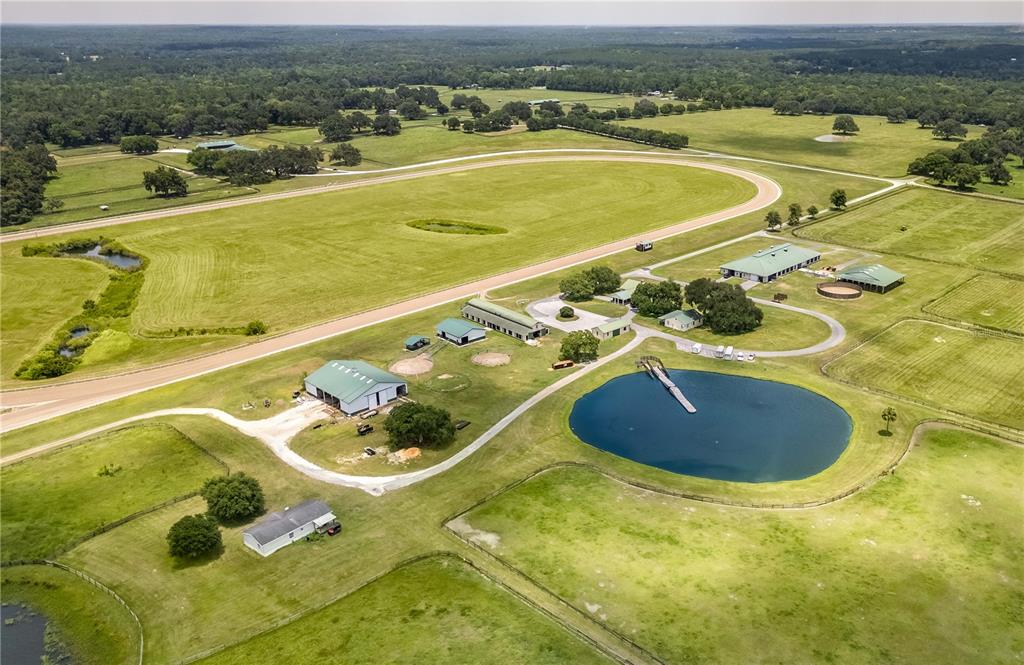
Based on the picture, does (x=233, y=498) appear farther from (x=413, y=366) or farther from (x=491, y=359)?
(x=491, y=359)

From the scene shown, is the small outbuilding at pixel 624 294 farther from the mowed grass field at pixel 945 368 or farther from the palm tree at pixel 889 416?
the palm tree at pixel 889 416

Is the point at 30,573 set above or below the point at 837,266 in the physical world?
below

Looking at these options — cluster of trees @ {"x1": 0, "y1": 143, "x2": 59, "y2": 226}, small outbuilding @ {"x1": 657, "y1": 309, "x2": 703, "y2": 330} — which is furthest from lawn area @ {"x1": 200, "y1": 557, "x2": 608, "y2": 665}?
cluster of trees @ {"x1": 0, "y1": 143, "x2": 59, "y2": 226}

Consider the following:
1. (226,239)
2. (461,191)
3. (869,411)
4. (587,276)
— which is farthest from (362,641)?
(461,191)

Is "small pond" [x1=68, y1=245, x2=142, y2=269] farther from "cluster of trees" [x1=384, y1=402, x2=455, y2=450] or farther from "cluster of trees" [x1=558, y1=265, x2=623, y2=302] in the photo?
"cluster of trees" [x1=384, y1=402, x2=455, y2=450]

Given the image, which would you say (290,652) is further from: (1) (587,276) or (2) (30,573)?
(1) (587,276)

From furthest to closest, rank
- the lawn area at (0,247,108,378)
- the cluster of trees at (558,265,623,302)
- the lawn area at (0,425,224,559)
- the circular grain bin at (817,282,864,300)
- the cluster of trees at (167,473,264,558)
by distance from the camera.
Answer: the cluster of trees at (558,265,623,302)
the circular grain bin at (817,282,864,300)
the lawn area at (0,247,108,378)
the lawn area at (0,425,224,559)
the cluster of trees at (167,473,264,558)
